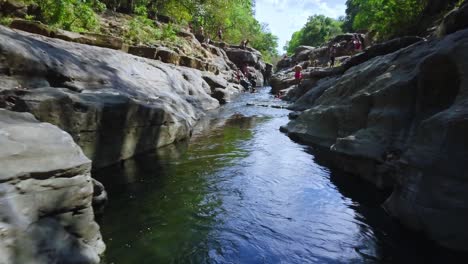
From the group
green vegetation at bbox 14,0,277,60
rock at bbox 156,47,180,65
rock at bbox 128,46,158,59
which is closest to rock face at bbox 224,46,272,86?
green vegetation at bbox 14,0,277,60

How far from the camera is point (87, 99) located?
21.5ft

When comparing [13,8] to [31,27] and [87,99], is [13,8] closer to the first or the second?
[31,27]

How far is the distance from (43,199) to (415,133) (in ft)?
16.6

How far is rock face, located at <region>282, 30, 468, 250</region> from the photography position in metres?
3.92

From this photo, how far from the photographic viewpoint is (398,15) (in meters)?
16.8

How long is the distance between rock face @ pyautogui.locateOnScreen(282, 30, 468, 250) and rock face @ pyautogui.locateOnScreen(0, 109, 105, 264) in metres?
3.98

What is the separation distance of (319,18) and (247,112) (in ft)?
258

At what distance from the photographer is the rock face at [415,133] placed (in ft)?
12.9

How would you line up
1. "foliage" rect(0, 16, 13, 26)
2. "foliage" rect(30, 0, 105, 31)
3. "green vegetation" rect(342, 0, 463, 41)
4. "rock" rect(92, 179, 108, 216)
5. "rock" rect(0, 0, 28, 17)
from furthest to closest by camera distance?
1. "green vegetation" rect(342, 0, 463, 41)
2. "foliage" rect(30, 0, 105, 31)
3. "rock" rect(0, 0, 28, 17)
4. "foliage" rect(0, 16, 13, 26)
5. "rock" rect(92, 179, 108, 216)

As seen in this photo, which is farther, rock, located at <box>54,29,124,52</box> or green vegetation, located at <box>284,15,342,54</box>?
green vegetation, located at <box>284,15,342,54</box>

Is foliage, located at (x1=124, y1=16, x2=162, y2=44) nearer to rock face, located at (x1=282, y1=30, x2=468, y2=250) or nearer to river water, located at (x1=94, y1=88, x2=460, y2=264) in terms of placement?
river water, located at (x1=94, y1=88, x2=460, y2=264)

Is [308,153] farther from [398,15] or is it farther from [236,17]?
[236,17]

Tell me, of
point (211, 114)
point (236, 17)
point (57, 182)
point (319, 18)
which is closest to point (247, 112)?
point (211, 114)

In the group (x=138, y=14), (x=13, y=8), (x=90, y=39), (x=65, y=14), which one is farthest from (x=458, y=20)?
(x=138, y=14)
